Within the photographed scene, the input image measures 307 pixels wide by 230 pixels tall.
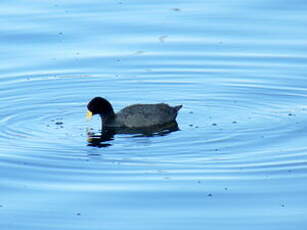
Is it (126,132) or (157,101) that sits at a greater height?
(157,101)

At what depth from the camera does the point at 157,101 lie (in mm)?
17625

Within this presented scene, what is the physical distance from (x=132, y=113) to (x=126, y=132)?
1.16 ft

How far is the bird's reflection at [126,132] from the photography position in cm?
1539

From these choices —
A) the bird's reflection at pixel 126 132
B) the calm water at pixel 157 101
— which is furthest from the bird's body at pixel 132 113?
the calm water at pixel 157 101

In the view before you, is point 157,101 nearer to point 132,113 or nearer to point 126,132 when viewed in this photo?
point 132,113

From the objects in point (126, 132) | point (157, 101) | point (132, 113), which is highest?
point (157, 101)

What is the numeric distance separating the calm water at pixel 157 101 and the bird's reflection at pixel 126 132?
20 cm

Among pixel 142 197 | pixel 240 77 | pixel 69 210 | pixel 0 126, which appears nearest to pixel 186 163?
pixel 142 197

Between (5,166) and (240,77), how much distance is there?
6.41 metres

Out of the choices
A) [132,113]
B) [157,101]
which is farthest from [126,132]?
[157,101]

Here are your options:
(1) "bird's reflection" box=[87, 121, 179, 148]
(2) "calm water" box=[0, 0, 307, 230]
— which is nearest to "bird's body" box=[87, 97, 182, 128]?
(1) "bird's reflection" box=[87, 121, 179, 148]

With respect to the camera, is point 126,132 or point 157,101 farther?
point 157,101

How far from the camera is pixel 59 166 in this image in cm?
1367

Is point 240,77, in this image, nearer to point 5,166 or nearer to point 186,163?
point 186,163
